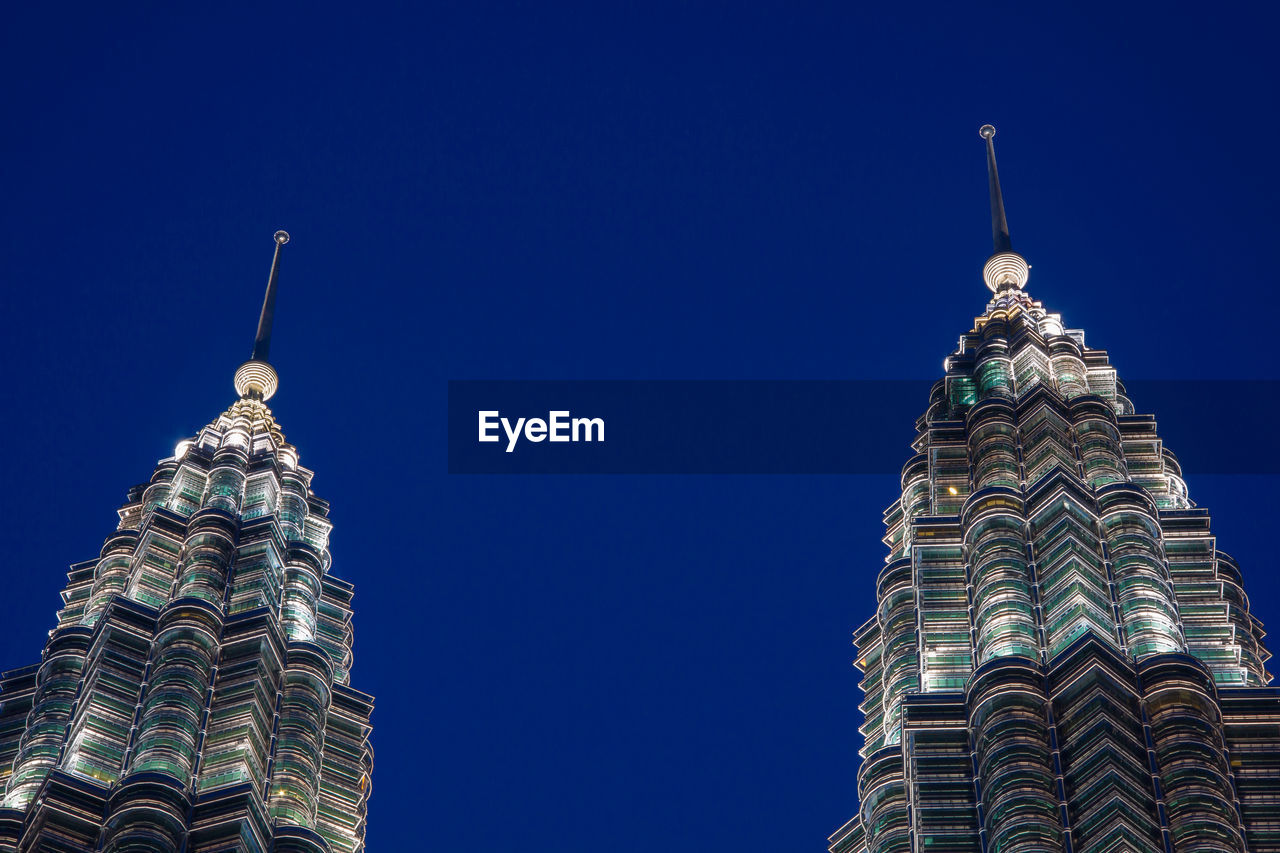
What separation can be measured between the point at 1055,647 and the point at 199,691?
4777 centimetres

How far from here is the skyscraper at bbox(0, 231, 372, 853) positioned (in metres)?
132

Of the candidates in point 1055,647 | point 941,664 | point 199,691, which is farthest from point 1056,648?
point 199,691

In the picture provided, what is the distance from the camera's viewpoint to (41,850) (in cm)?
12862

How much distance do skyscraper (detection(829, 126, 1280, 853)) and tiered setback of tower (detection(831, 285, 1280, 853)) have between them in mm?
132

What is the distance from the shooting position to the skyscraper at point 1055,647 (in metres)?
120

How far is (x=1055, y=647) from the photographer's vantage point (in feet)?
438

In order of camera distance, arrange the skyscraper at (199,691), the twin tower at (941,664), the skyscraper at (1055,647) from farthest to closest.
→ the skyscraper at (199,691) → the twin tower at (941,664) → the skyscraper at (1055,647)

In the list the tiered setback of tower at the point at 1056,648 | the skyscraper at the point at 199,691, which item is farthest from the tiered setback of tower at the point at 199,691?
the tiered setback of tower at the point at 1056,648

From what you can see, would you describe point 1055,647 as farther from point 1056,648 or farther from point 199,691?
point 199,691

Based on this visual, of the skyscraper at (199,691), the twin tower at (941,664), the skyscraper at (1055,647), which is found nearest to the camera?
the skyscraper at (1055,647)

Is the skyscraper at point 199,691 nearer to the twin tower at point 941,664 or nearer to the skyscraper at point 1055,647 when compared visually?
the twin tower at point 941,664

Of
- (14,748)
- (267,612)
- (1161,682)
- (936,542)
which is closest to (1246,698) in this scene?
(1161,682)

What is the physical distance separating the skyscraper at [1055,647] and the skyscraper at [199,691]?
3076 cm

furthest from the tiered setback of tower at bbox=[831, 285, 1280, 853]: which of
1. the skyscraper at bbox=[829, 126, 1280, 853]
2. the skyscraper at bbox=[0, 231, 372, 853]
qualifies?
the skyscraper at bbox=[0, 231, 372, 853]
